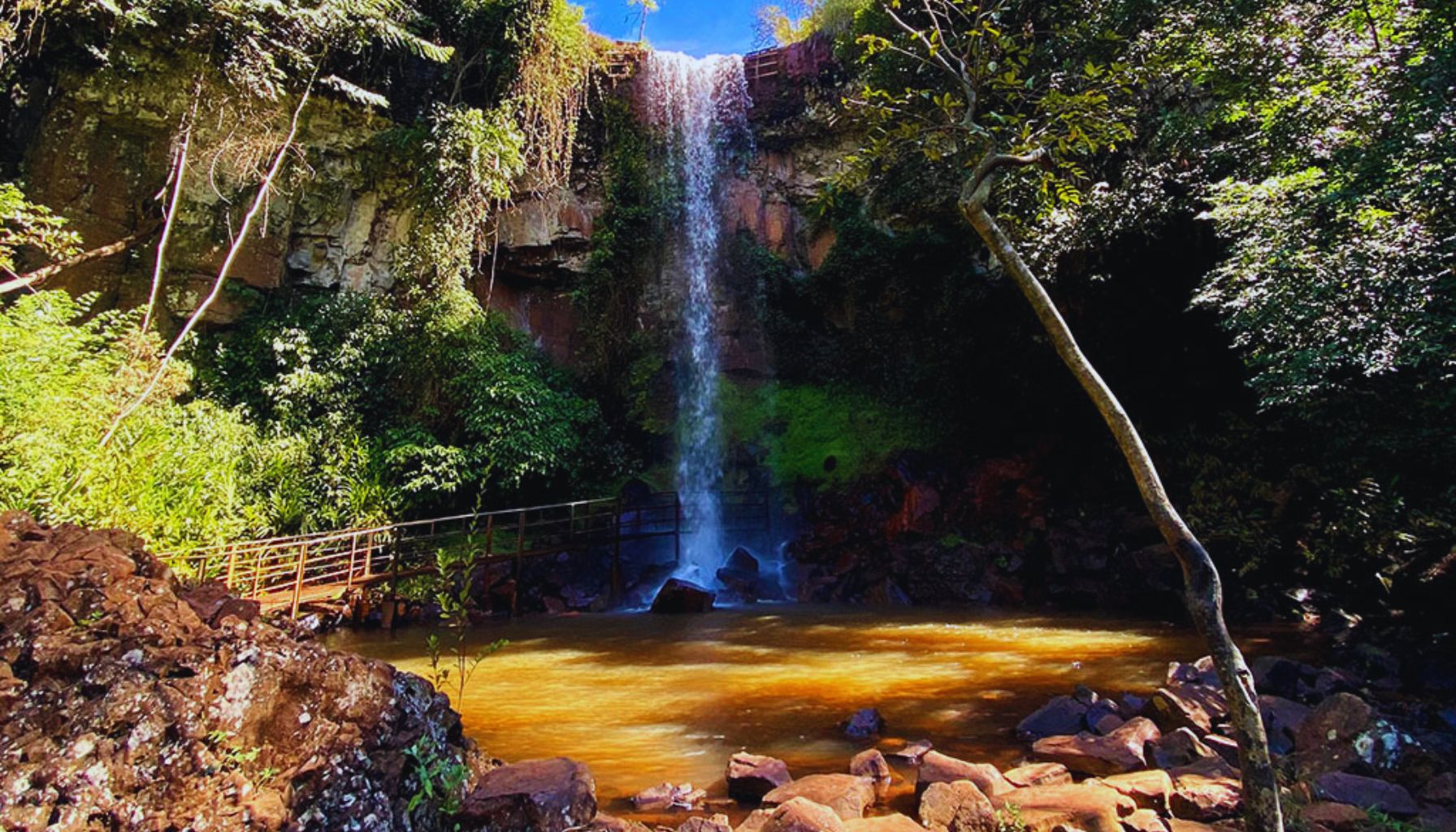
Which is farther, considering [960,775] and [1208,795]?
[960,775]

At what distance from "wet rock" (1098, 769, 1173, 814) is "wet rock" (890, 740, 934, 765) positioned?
1.00 m

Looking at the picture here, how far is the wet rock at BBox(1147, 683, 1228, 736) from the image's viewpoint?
14.9 ft

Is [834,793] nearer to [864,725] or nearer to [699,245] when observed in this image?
[864,725]

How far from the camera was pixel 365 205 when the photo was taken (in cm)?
1555

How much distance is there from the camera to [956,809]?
3289 millimetres

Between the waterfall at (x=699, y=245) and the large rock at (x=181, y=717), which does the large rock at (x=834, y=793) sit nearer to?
the large rock at (x=181, y=717)

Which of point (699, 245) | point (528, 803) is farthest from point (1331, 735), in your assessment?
point (699, 245)

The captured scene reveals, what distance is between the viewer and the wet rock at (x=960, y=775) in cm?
361

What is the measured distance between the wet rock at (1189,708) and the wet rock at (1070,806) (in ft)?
4.84

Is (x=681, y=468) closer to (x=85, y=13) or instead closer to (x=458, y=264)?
(x=458, y=264)

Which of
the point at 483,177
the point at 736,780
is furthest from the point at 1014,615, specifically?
the point at 483,177

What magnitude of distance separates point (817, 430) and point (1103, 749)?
39.4 ft

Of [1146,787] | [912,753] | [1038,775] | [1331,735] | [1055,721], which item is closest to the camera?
[1146,787]

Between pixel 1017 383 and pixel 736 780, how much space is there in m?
11.3
